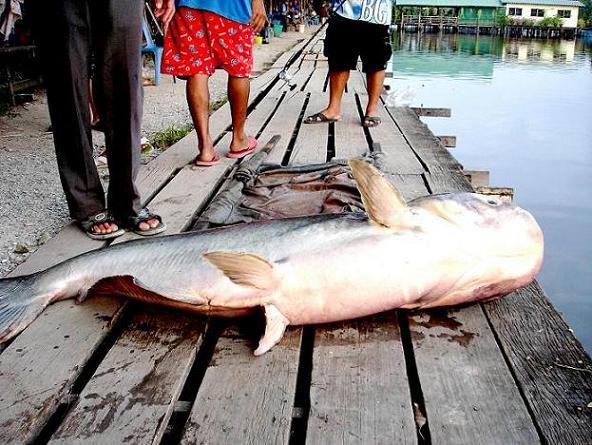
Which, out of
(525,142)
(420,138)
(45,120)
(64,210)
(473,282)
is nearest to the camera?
(473,282)

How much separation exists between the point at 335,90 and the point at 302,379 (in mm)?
4094

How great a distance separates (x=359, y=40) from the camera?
5.38 m

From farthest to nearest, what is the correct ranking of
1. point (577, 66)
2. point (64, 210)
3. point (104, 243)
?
A: point (577, 66) < point (64, 210) < point (104, 243)

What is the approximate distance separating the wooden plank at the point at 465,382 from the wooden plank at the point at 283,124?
7.73 feet

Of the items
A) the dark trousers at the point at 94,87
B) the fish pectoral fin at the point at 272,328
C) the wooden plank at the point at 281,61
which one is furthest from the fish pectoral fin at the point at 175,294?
the wooden plank at the point at 281,61

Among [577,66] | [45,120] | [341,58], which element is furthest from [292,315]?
[577,66]

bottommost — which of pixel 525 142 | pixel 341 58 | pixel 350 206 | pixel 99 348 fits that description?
pixel 525 142

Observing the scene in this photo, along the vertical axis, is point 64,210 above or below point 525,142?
above

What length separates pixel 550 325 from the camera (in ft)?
6.93

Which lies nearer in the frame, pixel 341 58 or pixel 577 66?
pixel 341 58

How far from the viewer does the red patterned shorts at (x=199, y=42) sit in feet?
12.8

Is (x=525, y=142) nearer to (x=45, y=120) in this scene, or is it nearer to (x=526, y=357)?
(x=45, y=120)

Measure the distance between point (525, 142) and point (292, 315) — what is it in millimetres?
10662

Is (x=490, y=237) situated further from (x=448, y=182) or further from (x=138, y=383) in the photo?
(x=448, y=182)
